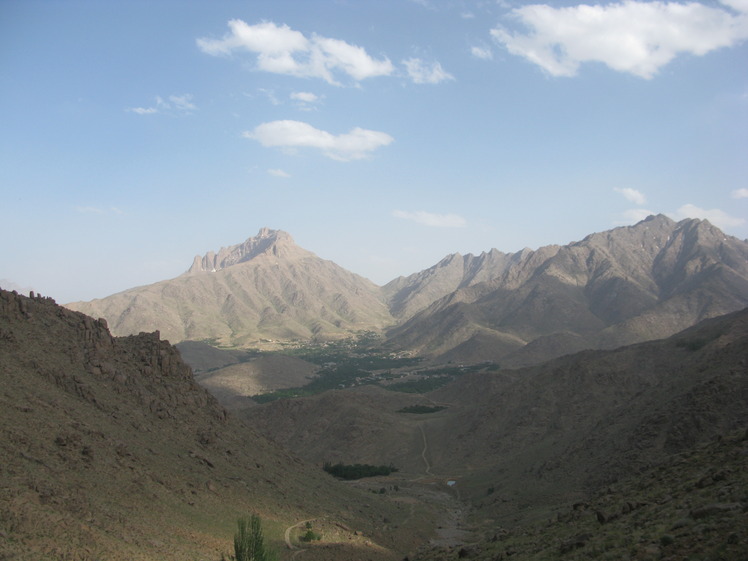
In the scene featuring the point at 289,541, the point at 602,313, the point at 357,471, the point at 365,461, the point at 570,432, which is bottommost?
the point at 365,461

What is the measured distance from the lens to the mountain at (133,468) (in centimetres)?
1823

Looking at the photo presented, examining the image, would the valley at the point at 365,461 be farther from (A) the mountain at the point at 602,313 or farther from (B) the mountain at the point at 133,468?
(A) the mountain at the point at 602,313

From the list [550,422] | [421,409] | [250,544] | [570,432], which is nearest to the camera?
[250,544]

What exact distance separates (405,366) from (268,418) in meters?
91.1

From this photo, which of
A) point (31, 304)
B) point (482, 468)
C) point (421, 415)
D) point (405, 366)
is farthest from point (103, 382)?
point (405, 366)

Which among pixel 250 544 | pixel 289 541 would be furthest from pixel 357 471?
pixel 250 544

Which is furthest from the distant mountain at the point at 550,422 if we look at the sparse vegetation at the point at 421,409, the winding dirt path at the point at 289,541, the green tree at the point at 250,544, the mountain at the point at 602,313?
the mountain at the point at 602,313

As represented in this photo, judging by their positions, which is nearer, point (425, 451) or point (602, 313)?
point (425, 451)

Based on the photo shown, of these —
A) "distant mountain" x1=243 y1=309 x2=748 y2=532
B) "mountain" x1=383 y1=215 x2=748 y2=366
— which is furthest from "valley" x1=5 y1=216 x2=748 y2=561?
"mountain" x1=383 y1=215 x2=748 y2=366

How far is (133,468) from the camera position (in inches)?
957

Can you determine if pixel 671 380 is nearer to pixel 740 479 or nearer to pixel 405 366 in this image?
pixel 740 479

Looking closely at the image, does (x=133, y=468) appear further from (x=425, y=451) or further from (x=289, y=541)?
(x=425, y=451)

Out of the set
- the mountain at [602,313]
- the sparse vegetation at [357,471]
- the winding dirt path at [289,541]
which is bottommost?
the sparse vegetation at [357,471]

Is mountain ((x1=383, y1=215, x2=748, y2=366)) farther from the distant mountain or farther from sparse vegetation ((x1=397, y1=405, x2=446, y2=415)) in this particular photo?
the distant mountain
